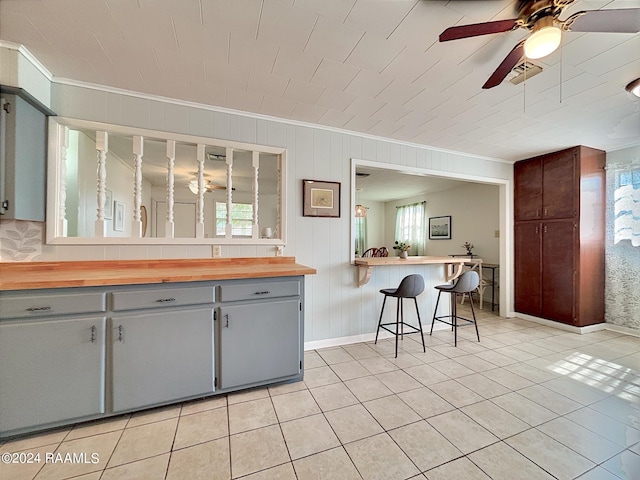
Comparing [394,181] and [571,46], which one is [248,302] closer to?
[571,46]

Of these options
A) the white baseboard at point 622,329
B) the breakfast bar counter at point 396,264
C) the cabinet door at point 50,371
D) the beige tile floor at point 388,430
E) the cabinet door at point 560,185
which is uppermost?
the cabinet door at point 560,185

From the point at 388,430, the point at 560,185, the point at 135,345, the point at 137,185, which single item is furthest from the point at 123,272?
the point at 560,185

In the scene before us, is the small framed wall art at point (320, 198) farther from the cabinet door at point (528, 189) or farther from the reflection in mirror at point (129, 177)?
the cabinet door at point (528, 189)

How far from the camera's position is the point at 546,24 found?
4.41 ft

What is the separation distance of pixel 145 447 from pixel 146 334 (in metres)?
0.64

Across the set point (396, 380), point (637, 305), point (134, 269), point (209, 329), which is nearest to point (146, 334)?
point (209, 329)

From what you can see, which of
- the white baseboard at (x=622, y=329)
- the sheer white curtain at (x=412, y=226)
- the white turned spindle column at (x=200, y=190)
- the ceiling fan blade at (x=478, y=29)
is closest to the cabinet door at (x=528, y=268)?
the white baseboard at (x=622, y=329)

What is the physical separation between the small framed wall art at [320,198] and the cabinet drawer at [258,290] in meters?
0.96

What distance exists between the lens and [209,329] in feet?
6.34

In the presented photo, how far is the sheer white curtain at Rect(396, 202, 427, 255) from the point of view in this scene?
701 centimetres

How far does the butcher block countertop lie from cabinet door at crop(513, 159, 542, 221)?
378 cm

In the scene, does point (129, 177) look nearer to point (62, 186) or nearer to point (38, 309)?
point (62, 186)

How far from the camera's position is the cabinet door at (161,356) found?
1.74 m

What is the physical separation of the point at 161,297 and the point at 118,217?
9.09ft
